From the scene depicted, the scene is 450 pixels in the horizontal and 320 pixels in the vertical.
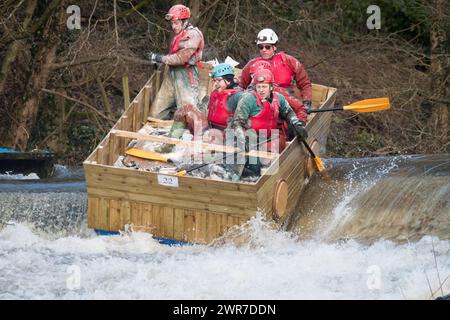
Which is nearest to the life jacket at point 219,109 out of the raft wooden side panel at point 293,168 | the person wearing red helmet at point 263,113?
the person wearing red helmet at point 263,113

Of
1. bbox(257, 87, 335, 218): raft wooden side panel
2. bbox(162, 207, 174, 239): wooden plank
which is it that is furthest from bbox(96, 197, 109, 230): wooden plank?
bbox(257, 87, 335, 218): raft wooden side panel

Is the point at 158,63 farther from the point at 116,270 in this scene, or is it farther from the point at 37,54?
the point at 37,54

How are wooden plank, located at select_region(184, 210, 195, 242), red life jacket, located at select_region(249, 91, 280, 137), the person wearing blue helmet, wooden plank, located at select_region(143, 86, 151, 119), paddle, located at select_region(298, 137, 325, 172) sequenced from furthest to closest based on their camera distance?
wooden plank, located at select_region(143, 86, 151, 119) < paddle, located at select_region(298, 137, 325, 172) < the person wearing blue helmet < red life jacket, located at select_region(249, 91, 280, 137) < wooden plank, located at select_region(184, 210, 195, 242)

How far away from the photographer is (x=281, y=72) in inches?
539

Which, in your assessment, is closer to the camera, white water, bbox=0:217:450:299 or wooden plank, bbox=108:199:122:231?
white water, bbox=0:217:450:299

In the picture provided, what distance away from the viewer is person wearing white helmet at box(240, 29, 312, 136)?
44.2 ft

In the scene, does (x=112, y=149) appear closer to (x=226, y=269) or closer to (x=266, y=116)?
(x=266, y=116)

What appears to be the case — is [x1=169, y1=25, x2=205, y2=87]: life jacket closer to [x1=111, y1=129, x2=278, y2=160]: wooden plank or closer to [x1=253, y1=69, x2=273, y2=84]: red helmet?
[x1=111, y1=129, x2=278, y2=160]: wooden plank

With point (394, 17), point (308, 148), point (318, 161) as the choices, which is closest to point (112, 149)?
point (308, 148)

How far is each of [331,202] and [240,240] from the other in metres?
1.50

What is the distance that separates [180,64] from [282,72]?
1.14 metres

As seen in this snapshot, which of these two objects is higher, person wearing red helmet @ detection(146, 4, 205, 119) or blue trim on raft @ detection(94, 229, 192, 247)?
person wearing red helmet @ detection(146, 4, 205, 119)

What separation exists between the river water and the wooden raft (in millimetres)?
149
